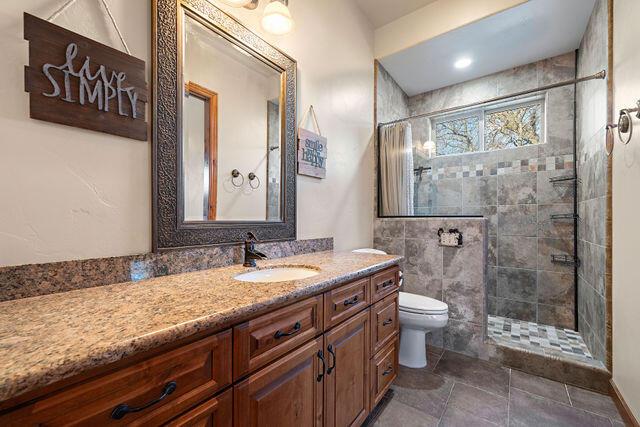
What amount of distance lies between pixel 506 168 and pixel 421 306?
1936mm

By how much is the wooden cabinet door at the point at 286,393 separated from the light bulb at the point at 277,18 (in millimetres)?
1513

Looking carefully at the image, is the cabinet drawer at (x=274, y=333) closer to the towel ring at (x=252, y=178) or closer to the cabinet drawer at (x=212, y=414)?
the cabinet drawer at (x=212, y=414)

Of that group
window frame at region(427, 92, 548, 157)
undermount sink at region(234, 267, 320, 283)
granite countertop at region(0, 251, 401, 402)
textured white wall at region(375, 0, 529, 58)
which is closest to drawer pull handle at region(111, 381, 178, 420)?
granite countertop at region(0, 251, 401, 402)

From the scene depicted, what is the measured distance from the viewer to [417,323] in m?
1.97

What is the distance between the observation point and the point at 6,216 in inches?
31.9

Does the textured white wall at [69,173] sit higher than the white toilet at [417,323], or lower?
higher

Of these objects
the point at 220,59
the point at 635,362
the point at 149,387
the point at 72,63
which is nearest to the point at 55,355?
the point at 149,387

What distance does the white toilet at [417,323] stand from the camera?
1.94m

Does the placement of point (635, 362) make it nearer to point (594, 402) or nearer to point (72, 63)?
point (594, 402)

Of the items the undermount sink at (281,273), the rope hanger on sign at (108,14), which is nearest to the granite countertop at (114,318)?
the undermount sink at (281,273)

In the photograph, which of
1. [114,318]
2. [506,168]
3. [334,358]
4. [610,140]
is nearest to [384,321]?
[334,358]

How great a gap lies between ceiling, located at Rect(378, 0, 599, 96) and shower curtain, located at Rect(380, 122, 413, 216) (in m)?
0.78

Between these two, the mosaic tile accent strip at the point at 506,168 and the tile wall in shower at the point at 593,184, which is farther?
the mosaic tile accent strip at the point at 506,168

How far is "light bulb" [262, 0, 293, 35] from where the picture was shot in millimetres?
1385
